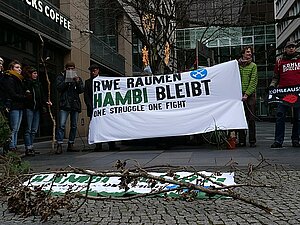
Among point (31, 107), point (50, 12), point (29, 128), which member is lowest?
point (29, 128)

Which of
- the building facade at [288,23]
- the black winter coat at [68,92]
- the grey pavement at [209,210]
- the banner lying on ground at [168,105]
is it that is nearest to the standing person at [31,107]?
the black winter coat at [68,92]

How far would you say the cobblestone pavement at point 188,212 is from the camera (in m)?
3.58

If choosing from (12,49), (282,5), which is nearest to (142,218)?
(12,49)

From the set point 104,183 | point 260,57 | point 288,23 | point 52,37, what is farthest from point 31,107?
point 288,23

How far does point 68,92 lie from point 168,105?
212 centimetres

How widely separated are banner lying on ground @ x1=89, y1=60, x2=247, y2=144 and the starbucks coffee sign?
212 inches

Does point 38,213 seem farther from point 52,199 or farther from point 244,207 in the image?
point 244,207

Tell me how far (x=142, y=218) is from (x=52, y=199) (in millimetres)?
786

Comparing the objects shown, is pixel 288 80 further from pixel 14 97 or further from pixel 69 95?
pixel 14 97

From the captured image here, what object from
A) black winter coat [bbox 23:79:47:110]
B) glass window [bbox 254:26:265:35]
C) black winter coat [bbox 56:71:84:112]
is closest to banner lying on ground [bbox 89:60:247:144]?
black winter coat [bbox 56:71:84:112]

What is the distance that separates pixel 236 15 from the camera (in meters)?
18.2

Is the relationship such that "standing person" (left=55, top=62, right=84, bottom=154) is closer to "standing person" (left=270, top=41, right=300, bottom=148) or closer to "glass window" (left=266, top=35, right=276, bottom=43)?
"standing person" (left=270, top=41, right=300, bottom=148)

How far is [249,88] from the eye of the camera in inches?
353

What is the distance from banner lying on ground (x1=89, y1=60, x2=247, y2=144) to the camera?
350 inches
